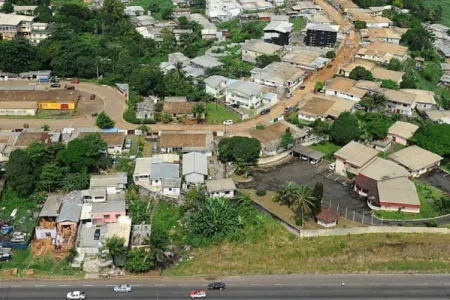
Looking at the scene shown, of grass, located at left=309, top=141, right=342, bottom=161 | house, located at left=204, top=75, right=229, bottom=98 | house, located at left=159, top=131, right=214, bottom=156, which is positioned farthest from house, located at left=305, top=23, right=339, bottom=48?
house, located at left=159, top=131, right=214, bottom=156

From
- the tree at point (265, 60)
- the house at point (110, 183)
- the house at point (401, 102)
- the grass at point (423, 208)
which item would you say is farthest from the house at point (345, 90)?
the house at point (110, 183)

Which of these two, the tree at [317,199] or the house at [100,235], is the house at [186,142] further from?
the tree at [317,199]

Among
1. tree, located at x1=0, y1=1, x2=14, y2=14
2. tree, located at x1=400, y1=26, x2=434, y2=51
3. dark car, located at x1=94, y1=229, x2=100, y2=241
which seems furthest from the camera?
tree, located at x1=0, y1=1, x2=14, y2=14

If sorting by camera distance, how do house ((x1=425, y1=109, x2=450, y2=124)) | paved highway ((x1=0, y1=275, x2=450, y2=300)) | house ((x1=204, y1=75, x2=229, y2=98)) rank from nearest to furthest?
paved highway ((x1=0, y1=275, x2=450, y2=300)) < house ((x1=425, y1=109, x2=450, y2=124)) < house ((x1=204, y1=75, x2=229, y2=98))

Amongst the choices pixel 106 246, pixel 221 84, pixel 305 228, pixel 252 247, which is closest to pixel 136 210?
pixel 106 246

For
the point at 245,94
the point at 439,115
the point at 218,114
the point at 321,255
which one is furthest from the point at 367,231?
the point at 245,94

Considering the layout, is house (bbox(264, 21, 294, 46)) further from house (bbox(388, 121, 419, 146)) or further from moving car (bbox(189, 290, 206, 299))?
moving car (bbox(189, 290, 206, 299))

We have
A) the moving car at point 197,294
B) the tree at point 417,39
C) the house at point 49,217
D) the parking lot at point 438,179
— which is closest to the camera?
the moving car at point 197,294
